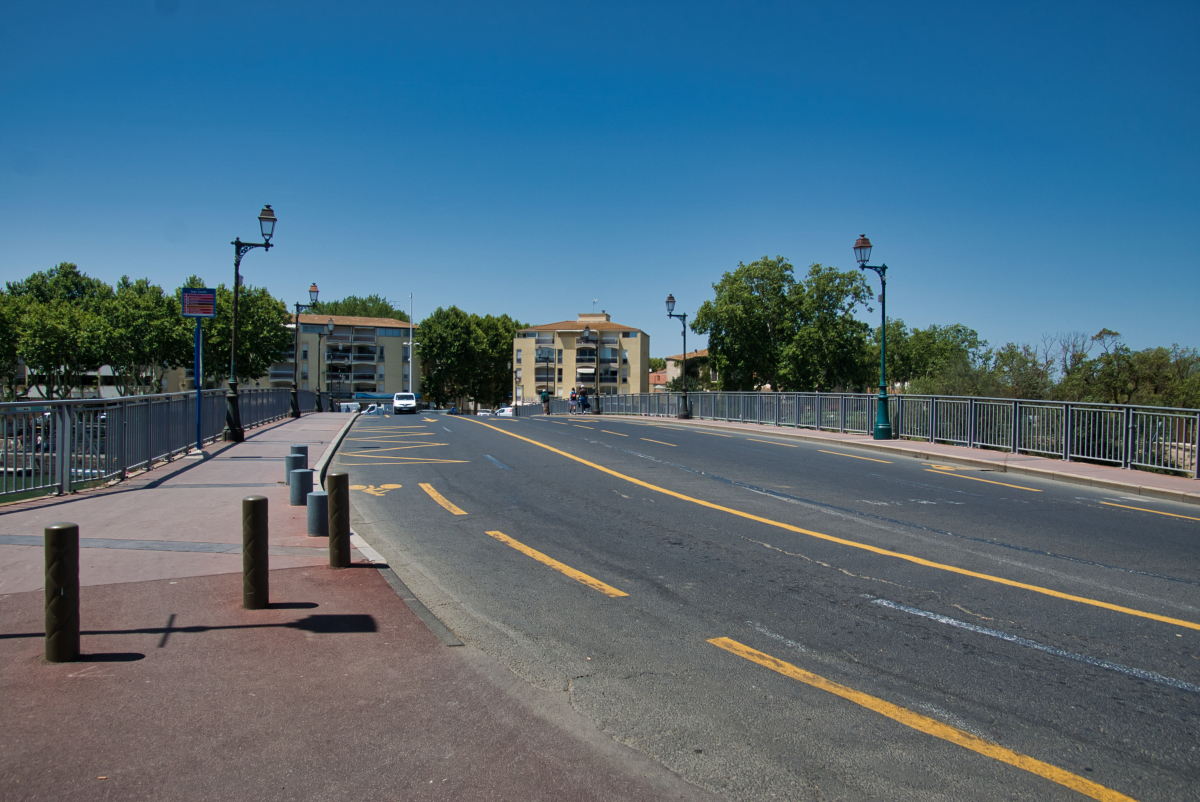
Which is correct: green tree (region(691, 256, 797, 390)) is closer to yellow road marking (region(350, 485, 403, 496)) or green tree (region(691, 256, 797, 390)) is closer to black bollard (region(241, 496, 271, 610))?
yellow road marking (region(350, 485, 403, 496))

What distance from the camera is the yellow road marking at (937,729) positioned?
2957 mm

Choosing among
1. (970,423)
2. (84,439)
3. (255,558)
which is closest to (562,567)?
(255,558)

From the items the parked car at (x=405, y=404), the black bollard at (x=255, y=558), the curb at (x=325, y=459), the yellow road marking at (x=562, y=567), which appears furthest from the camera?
the parked car at (x=405, y=404)

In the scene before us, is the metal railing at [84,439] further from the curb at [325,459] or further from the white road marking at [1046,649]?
the white road marking at [1046,649]

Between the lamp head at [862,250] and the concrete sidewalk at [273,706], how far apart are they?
1896 centimetres

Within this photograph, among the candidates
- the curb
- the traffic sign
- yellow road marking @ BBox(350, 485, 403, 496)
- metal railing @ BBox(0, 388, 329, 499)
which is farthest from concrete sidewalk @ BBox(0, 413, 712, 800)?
the traffic sign

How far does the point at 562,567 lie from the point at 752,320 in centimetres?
6435

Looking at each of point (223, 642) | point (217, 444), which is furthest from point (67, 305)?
point (223, 642)

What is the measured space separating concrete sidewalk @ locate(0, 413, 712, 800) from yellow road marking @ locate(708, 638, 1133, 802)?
4.09 ft

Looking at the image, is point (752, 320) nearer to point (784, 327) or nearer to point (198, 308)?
point (784, 327)

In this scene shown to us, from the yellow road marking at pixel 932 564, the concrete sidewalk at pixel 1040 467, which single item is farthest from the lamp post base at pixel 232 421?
the concrete sidewalk at pixel 1040 467

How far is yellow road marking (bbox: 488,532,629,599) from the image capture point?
5.77 metres

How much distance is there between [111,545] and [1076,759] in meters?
7.66

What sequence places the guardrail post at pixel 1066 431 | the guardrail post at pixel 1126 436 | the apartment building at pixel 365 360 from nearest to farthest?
the guardrail post at pixel 1126 436, the guardrail post at pixel 1066 431, the apartment building at pixel 365 360
